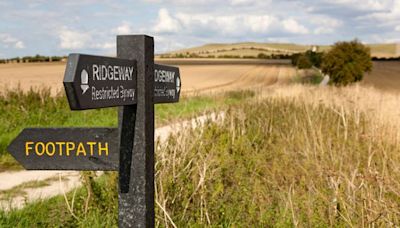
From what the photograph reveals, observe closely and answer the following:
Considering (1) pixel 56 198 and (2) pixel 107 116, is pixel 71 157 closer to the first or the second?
(1) pixel 56 198

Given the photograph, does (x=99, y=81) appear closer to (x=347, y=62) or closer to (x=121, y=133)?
(x=121, y=133)

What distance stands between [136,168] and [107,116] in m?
9.51

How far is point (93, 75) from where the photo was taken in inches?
69.5

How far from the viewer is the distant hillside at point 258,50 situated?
84.1 meters

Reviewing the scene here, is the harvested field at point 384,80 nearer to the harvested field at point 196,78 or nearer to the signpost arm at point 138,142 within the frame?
the harvested field at point 196,78

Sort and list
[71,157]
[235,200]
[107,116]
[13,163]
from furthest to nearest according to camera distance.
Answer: [107,116]
[13,163]
[235,200]
[71,157]

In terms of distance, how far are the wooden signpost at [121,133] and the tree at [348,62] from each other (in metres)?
18.4

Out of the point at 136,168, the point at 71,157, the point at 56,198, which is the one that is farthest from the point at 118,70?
the point at 56,198

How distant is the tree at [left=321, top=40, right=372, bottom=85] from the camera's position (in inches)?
778

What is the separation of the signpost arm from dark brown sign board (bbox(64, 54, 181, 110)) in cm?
4

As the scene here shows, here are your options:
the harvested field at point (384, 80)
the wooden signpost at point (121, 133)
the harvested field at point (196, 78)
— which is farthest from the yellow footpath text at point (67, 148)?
the harvested field at point (384, 80)

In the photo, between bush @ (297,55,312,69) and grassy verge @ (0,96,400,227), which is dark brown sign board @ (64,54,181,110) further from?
bush @ (297,55,312,69)

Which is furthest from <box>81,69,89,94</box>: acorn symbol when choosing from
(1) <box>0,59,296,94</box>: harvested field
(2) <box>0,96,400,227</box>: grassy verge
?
(1) <box>0,59,296,94</box>: harvested field

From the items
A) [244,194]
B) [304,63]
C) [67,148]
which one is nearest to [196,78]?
[304,63]
